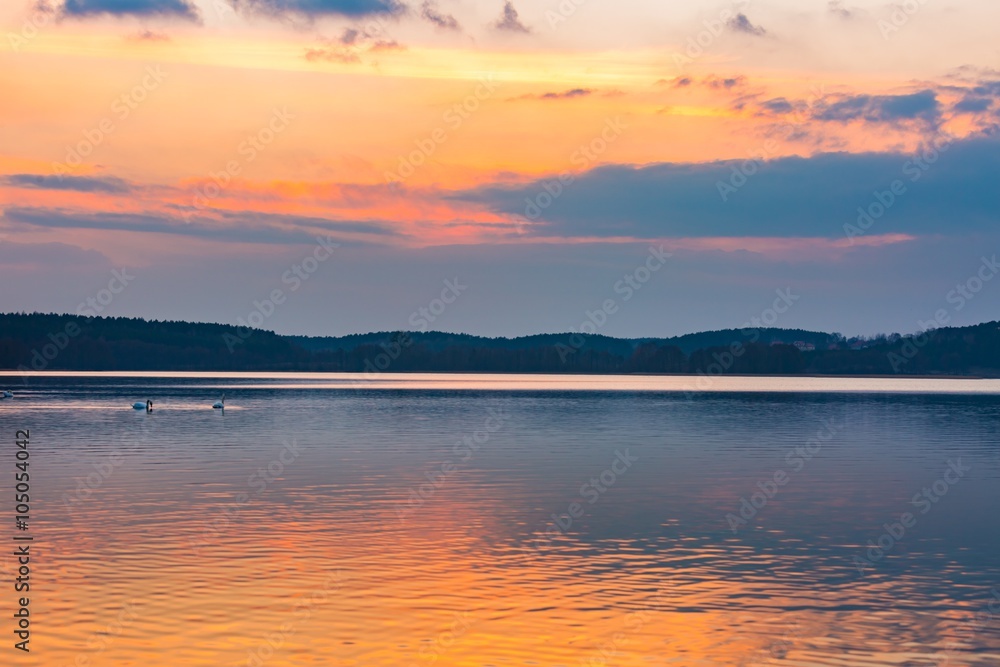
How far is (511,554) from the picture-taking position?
2628cm

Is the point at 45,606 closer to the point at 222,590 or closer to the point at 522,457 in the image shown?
the point at 222,590

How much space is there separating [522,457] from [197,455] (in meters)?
14.7

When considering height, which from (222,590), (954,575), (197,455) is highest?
(197,455)

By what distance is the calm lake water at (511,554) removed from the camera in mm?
18578

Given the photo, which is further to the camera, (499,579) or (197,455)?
(197,455)

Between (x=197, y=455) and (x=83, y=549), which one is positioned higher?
(x=197, y=455)

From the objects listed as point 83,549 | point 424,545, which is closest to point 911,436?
point 424,545

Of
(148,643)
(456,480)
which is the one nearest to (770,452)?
(456,480)

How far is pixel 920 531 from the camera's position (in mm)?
30266

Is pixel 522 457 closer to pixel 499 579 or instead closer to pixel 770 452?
pixel 770 452

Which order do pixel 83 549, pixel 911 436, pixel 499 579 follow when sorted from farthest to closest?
pixel 911 436, pixel 83 549, pixel 499 579

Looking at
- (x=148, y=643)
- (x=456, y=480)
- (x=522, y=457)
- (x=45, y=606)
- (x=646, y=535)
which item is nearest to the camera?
(x=148, y=643)

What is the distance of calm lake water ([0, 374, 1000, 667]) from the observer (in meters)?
18.6

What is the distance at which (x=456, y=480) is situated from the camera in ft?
135
